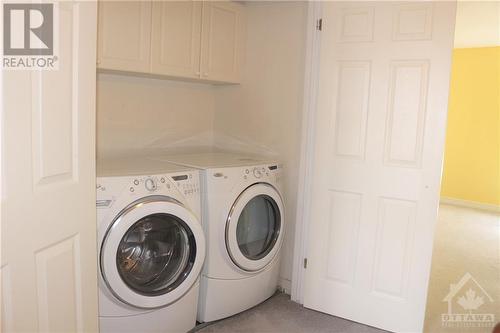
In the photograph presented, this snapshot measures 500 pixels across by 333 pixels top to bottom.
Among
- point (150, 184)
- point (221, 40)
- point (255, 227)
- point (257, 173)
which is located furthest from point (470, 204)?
point (150, 184)

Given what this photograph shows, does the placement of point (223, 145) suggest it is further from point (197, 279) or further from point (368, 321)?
point (368, 321)

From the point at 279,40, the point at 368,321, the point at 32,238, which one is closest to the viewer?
the point at 32,238

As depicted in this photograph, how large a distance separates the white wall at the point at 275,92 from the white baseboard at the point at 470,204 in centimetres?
393

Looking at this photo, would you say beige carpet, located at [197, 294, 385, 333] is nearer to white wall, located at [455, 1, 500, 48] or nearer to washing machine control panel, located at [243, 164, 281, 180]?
washing machine control panel, located at [243, 164, 281, 180]

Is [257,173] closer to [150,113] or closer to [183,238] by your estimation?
[183,238]

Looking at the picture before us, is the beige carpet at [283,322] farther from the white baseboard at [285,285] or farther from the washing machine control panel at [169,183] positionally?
the washing machine control panel at [169,183]

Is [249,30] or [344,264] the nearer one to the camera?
[344,264]

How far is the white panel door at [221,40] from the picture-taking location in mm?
2689

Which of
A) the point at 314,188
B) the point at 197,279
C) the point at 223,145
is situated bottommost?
the point at 197,279

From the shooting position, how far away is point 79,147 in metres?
1.43

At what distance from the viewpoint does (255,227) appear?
2586 mm

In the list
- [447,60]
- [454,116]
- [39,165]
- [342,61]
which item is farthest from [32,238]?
[454,116]

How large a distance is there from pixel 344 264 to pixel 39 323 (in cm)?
174

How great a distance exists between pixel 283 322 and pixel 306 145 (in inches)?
43.5
